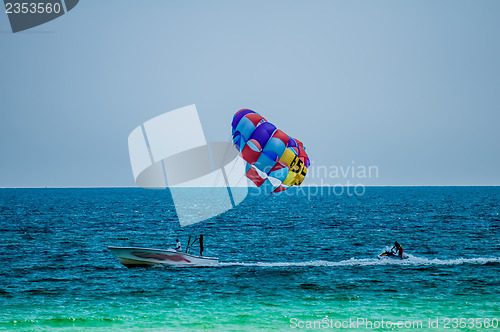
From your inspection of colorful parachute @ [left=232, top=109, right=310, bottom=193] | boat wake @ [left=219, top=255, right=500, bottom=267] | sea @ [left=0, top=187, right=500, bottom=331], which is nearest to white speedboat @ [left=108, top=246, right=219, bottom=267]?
sea @ [left=0, top=187, right=500, bottom=331]

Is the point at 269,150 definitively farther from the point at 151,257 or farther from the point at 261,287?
the point at 151,257

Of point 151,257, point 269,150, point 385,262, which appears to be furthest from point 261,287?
point 385,262

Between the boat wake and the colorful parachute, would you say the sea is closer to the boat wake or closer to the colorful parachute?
the boat wake

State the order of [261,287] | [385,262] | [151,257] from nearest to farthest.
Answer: [261,287] < [151,257] < [385,262]

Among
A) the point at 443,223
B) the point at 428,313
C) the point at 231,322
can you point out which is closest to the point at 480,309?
the point at 428,313

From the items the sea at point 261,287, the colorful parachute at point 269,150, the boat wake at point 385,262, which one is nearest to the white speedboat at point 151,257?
the sea at point 261,287

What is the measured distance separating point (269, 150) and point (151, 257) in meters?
12.8

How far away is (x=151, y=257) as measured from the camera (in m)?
36.7

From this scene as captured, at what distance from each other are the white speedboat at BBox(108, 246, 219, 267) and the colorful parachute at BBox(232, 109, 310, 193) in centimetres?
908

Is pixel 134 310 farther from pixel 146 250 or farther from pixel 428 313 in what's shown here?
pixel 428 313

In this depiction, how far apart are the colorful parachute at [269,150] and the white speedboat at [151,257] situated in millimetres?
9080

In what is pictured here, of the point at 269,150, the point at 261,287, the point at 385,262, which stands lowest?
the point at 261,287

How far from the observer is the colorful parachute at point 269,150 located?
97.0 feet

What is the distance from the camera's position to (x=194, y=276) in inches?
1384
